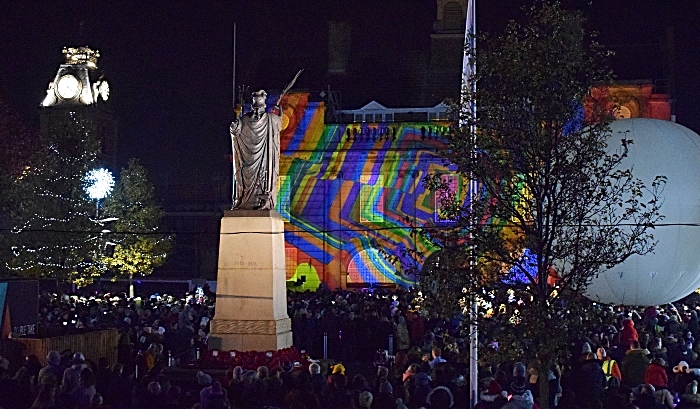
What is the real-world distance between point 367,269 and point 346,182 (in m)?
4.93

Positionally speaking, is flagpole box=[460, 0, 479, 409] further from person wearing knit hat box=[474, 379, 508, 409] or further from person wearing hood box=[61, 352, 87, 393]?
person wearing hood box=[61, 352, 87, 393]

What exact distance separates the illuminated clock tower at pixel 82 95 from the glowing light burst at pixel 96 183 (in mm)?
23482

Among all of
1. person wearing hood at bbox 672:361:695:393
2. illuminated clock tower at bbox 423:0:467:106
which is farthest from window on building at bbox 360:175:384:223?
person wearing hood at bbox 672:361:695:393

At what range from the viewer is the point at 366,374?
1948 centimetres

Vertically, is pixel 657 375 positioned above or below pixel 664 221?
below

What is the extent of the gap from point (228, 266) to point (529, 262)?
9.90 meters

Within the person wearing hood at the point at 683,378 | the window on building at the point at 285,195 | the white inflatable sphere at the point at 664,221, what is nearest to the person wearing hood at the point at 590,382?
the person wearing hood at the point at 683,378

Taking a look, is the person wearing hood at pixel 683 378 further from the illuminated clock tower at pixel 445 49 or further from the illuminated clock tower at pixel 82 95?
the illuminated clock tower at pixel 82 95

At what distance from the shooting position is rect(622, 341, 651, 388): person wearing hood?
14.9m

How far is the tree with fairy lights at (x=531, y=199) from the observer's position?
10578 millimetres

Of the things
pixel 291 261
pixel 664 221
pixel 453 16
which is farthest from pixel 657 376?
pixel 453 16

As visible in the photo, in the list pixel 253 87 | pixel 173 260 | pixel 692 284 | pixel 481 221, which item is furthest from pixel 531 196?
pixel 173 260

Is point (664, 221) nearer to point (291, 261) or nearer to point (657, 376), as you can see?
point (657, 376)

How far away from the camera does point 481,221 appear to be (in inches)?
425
